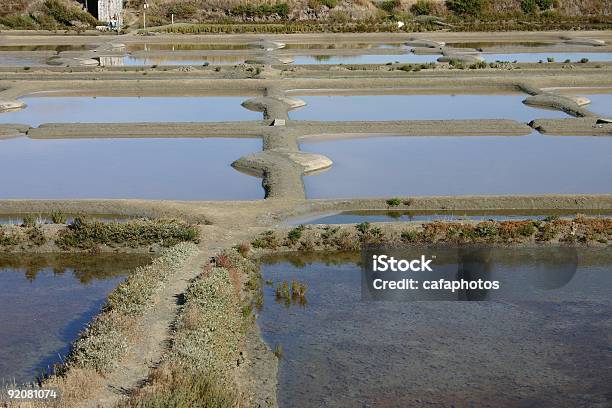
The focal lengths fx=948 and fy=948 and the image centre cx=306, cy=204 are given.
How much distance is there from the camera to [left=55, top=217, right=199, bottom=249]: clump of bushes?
25.7m

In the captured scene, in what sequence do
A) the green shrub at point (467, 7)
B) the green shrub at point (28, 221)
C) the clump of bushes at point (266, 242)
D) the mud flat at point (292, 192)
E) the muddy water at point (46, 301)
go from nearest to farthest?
the mud flat at point (292, 192), the muddy water at point (46, 301), the clump of bushes at point (266, 242), the green shrub at point (28, 221), the green shrub at point (467, 7)

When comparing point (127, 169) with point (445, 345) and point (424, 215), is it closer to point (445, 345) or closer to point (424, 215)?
point (424, 215)

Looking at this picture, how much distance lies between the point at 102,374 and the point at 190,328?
245 cm

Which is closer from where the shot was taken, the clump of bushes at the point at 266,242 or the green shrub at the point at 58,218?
the clump of bushes at the point at 266,242

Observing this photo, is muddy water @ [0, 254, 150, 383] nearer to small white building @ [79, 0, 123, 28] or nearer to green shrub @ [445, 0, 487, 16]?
small white building @ [79, 0, 123, 28]

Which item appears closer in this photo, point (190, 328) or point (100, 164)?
point (190, 328)

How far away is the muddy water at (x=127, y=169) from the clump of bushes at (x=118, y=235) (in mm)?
4873

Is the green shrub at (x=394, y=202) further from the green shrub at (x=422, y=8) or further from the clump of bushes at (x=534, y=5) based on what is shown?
the clump of bushes at (x=534, y=5)

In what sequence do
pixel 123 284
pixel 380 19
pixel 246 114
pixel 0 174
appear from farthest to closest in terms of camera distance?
pixel 380 19
pixel 246 114
pixel 0 174
pixel 123 284

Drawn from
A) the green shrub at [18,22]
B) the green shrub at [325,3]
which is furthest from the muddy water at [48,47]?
the green shrub at [325,3]

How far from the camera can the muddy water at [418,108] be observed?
45.1m

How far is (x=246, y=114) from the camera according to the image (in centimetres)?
4631

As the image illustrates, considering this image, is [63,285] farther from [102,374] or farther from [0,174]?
[0,174]

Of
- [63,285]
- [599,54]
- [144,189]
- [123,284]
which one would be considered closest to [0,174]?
[144,189]
